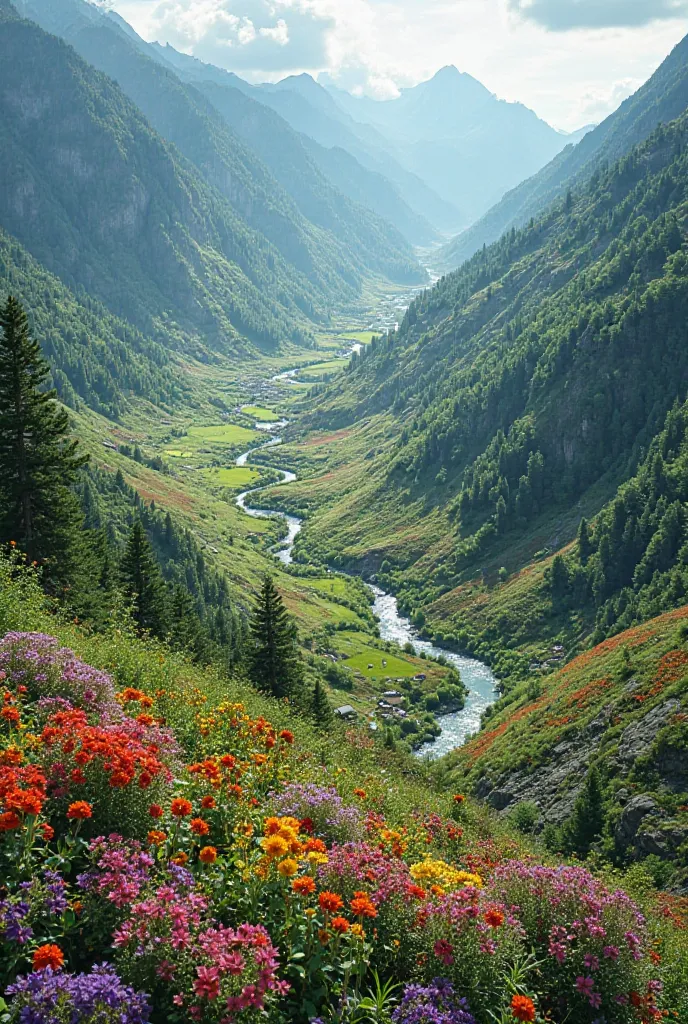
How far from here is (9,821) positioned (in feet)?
30.5

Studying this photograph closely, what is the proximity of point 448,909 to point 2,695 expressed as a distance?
8086 millimetres

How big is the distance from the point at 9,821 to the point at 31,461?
37.1m

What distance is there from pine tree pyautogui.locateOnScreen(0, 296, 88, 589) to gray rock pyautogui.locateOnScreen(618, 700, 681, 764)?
40.1 meters

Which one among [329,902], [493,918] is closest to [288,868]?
[329,902]

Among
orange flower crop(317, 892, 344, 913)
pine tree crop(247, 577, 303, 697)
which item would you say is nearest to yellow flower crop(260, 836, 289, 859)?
orange flower crop(317, 892, 344, 913)

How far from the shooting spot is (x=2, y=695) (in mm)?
12969

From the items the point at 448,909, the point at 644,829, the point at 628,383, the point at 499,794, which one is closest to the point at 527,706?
the point at 499,794

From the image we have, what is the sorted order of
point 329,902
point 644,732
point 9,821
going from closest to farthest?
point 9,821, point 329,902, point 644,732

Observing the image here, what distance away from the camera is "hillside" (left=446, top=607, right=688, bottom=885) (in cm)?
4631

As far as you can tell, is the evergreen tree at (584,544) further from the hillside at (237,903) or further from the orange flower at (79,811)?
the orange flower at (79,811)

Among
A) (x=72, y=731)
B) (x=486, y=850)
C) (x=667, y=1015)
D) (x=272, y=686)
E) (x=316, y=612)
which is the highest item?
(x=72, y=731)

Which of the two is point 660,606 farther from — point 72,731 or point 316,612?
point 72,731

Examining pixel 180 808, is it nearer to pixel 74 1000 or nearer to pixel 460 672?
pixel 74 1000

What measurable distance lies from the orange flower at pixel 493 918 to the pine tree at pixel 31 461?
36.9 meters
